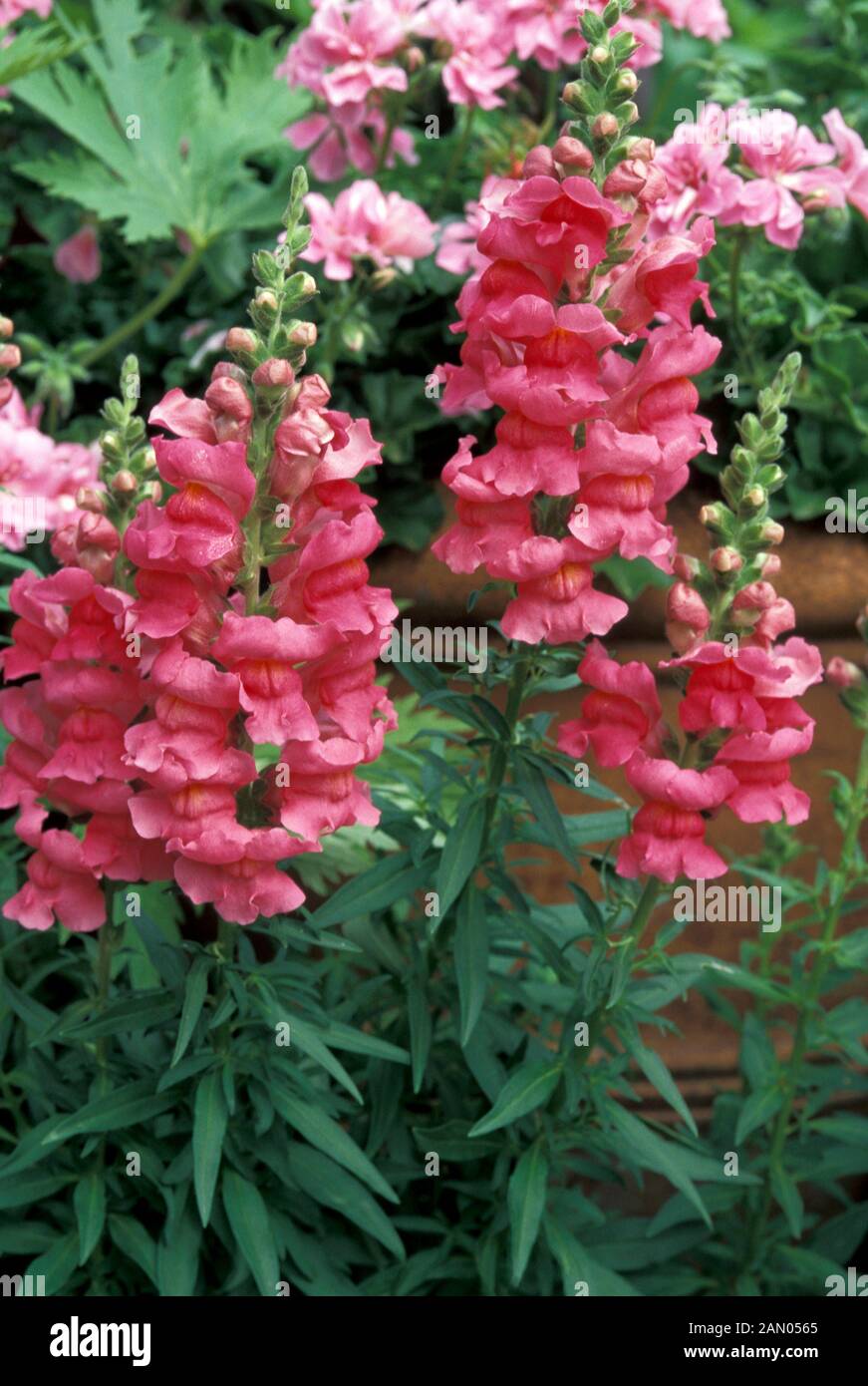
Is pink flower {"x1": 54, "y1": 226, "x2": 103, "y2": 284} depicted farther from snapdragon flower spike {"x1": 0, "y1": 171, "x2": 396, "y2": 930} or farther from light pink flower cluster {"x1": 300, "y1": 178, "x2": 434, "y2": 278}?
snapdragon flower spike {"x1": 0, "y1": 171, "x2": 396, "y2": 930}

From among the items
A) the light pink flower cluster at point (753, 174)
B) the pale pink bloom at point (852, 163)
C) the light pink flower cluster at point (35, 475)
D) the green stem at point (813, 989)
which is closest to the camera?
the green stem at point (813, 989)

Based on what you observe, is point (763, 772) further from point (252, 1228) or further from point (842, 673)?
point (252, 1228)

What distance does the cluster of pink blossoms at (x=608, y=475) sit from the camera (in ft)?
3.99

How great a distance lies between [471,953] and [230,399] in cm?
55

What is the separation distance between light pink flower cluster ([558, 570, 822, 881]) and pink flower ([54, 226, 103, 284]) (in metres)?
1.40

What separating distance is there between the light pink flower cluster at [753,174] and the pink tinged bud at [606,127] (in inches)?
22.2

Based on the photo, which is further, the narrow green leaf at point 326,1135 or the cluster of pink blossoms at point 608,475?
the narrow green leaf at point 326,1135

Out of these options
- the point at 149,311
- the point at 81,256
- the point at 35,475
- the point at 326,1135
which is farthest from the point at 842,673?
the point at 81,256

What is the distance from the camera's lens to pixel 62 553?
1314 mm

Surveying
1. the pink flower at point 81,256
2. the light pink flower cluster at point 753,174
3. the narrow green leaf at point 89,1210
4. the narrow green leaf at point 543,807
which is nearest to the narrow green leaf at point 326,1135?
the narrow green leaf at point 89,1210

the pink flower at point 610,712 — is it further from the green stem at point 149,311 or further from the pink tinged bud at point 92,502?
the green stem at point 149,311

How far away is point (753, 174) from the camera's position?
1906 millimetres

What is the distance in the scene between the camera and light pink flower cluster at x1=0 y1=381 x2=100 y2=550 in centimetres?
173

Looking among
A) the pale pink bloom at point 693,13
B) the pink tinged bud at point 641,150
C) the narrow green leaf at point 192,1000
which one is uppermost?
the pale pink bloom at point 693,13
